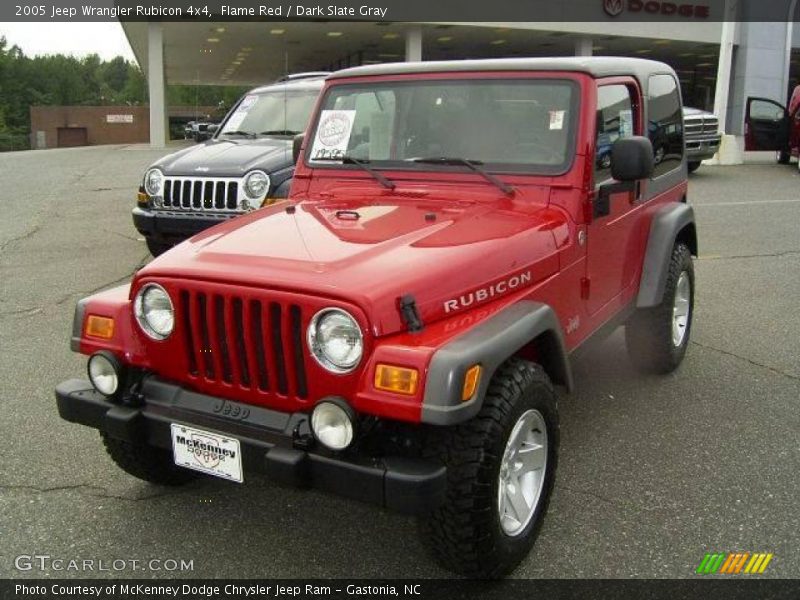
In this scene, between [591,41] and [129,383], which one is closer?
[129,383]

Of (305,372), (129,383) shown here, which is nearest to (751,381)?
(305,372)

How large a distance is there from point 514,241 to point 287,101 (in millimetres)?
5753

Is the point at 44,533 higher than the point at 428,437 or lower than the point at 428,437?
lower

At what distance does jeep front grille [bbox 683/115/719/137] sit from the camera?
14.2 metres

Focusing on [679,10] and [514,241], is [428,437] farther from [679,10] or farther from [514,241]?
[679,10]

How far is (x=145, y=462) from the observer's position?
10.5ft

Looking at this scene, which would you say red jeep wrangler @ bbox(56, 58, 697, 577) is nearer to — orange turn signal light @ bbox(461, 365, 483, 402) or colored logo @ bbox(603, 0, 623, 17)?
orange turn signal light @ bbox(461, 365, 483, 402)

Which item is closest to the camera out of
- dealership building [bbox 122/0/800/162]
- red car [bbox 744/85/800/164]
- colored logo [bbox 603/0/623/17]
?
red car [bbox 744/85/800/164]

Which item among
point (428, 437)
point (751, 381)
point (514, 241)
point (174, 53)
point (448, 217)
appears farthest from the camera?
point (174, 53)

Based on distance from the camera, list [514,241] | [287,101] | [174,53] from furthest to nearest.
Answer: [174,53] → [287,101] → [514,241]

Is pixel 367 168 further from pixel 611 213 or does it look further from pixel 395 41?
pixel 395 41

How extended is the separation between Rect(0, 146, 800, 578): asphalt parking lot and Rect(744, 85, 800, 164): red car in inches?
502

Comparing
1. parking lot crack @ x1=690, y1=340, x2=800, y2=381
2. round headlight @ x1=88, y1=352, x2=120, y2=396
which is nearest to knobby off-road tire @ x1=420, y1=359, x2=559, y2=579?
round headlight @ x1=88, y1=352, x2=120, y2=396

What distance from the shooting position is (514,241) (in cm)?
299
